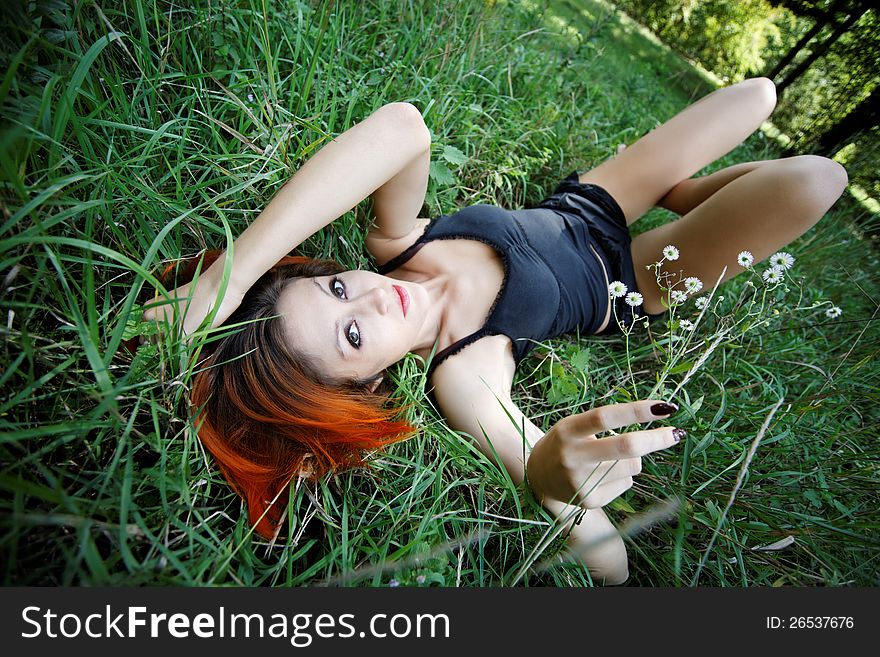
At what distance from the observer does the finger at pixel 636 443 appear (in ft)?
3.44

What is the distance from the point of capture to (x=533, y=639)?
102 cm

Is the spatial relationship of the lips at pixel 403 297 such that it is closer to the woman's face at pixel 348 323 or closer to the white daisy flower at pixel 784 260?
the woman's face at pixel 348 323

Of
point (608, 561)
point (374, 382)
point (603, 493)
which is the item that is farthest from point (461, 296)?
point (608, 561)

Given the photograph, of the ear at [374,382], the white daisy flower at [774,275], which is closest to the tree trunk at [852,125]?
the white daisy flower at [774,275]

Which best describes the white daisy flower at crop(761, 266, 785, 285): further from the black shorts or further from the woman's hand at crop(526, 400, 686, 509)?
the black shorts

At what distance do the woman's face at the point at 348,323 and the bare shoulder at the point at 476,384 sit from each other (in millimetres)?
203

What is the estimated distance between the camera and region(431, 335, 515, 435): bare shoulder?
1688mm

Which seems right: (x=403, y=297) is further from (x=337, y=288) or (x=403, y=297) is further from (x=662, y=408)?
(x=662, y=408)

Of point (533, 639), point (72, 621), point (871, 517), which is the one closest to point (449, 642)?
point (533, 639)

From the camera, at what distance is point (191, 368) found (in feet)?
4.17

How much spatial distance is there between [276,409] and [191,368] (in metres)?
0.32

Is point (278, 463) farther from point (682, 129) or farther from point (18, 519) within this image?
point (682, 129)

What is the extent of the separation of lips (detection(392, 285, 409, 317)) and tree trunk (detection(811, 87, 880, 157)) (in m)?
3.66

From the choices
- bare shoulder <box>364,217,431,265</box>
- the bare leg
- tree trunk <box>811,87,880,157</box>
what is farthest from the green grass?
tree trunk <box>811,87,880,157</box>
